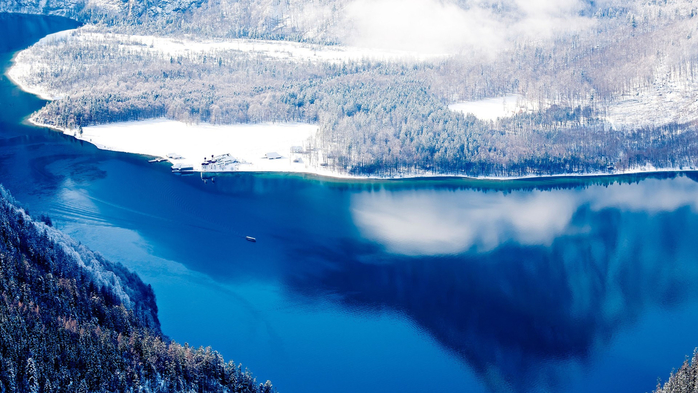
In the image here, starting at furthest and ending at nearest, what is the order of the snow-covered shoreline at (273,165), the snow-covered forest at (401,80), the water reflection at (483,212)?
the snow-covered forest at (401,80) < the snow-covered shoreline at (273,165) < the water reflection at (483,212)

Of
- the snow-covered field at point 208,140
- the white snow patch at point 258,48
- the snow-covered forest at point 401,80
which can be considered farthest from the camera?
the white snow patch at point 258,48

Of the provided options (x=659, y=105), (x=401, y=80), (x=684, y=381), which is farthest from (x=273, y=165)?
(x=659, y=105)

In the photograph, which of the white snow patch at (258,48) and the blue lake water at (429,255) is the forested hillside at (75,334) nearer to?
the blue lake water at (429,255)

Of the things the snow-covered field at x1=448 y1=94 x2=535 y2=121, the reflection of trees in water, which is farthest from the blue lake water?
the snow-covered field at x1=448 y1=94 x2=535 y2=121

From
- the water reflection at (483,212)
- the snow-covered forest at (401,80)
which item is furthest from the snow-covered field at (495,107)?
the water reflection at (483,212)

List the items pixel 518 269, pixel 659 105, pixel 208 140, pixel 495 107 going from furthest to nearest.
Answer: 1. pixel 495 107
2. pixel 659 105
3. pixel 208 140
4. pixel 518 269

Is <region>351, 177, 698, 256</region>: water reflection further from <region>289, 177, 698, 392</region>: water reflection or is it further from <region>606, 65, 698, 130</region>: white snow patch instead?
<region>606, 65, 698, 130</region>: white snow patch

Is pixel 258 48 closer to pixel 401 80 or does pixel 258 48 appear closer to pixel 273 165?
pixel 401 80

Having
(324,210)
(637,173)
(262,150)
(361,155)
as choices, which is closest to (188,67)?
(262,150)
